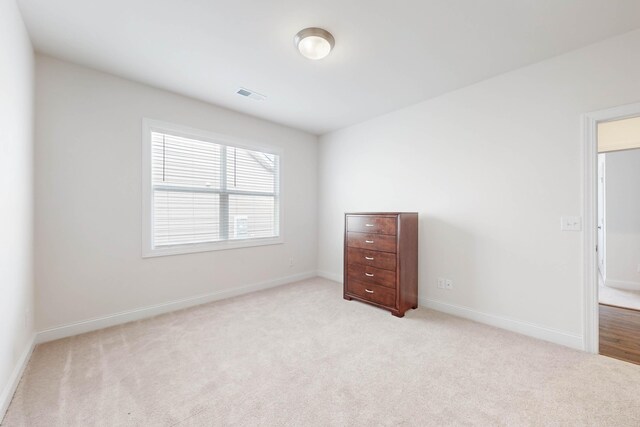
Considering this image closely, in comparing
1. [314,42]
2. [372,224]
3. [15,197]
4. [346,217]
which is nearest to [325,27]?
[314,42]

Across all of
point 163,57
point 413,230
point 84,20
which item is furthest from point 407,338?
point 84,20

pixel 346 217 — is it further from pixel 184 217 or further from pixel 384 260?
pixel 184 217

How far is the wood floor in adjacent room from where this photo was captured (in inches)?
84.8

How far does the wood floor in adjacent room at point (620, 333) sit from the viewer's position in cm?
215

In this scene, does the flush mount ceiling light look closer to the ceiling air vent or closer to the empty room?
the empty room

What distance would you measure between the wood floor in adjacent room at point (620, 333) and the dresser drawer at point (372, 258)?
186 cm

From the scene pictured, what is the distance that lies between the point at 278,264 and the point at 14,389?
2.85m

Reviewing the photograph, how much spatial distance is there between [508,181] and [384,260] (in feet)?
4.98

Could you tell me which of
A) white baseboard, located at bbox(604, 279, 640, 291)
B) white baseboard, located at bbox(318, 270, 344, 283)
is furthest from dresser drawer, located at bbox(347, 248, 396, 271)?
white baseboard, located at bbox(604, 279, 640, 291)

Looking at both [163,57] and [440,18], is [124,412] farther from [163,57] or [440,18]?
[440,18]

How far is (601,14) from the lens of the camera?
6.08ft

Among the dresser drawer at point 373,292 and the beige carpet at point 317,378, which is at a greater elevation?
the dresser drawer at point 373,292

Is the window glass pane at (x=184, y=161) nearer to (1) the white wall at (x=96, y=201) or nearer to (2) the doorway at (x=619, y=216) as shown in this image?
(1) the white wall at (x=96, y=201)

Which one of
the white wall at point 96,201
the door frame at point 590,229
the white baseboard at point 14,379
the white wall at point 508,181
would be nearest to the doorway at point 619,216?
the door frame at point 590,229
